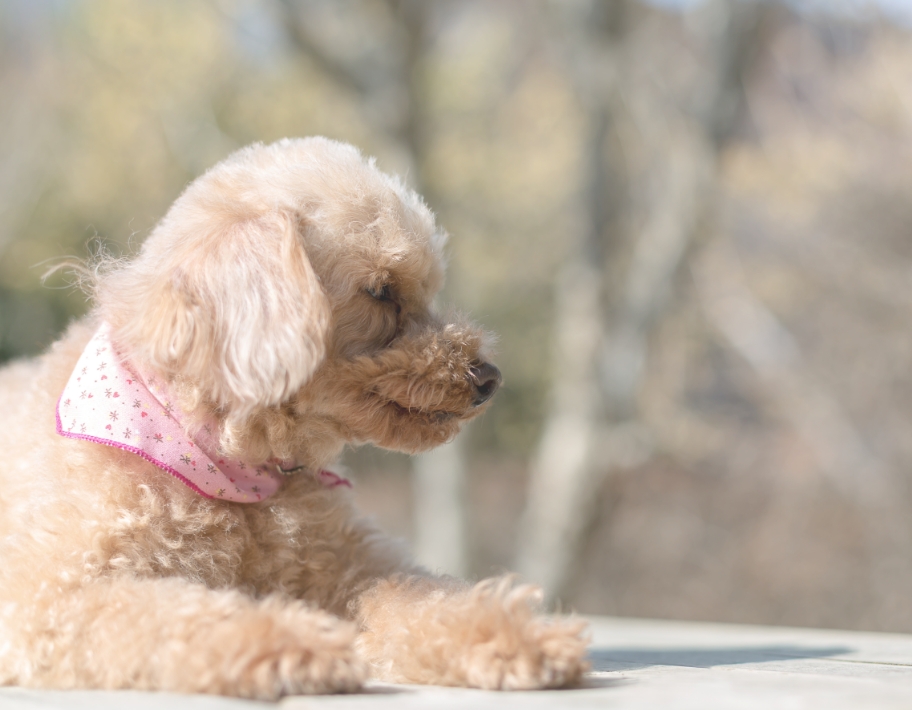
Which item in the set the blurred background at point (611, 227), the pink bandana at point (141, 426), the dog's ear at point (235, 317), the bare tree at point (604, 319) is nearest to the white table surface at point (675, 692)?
the pink bandana at point (141, 426)

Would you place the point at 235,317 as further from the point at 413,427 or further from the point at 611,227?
the point at 611,227

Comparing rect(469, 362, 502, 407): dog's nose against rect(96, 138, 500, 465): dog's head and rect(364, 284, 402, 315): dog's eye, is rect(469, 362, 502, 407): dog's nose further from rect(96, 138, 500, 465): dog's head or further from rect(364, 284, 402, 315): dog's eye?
rect(364, 284, 402, 315): dog's eye

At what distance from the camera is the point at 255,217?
9.27 ft

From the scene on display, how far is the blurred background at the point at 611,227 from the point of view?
28.6ft

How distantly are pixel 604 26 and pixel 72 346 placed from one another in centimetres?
636

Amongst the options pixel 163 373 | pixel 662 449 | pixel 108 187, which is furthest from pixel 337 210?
pixel 108 187

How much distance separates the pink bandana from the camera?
8.57 feet

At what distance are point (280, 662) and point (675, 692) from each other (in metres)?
0.84

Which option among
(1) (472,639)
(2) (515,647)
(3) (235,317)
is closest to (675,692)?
(2) (515,647)

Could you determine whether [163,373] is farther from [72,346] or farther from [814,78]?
[814,78]

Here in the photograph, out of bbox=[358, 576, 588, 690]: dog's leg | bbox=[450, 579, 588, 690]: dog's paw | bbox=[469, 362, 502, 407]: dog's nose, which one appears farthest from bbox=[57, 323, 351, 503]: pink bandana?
bbox=[450, 579, 588, 690]: dog's paw

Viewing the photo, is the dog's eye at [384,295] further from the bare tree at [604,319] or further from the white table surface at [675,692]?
the bare tree at [604,319]

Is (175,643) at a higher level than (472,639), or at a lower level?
lower

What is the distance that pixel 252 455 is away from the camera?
2.80 metres
